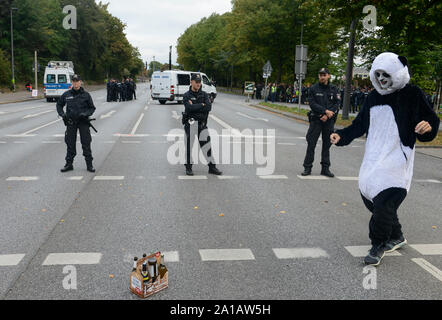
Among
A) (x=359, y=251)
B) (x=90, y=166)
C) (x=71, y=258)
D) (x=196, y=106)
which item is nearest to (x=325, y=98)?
(x=196, y=106)

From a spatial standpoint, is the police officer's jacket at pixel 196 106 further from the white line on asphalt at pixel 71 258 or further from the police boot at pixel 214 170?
the white line on asphalt at pixel 71 258

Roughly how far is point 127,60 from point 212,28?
2700cm

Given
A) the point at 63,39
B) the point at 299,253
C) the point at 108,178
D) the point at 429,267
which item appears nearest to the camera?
the point at 429,267

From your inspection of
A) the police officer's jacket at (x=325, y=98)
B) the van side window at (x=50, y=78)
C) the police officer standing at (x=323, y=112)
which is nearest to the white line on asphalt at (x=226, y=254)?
the police officer standing at (x=323, y=112)

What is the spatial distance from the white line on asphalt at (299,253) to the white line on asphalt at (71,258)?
1722mm

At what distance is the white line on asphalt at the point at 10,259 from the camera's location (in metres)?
4.05

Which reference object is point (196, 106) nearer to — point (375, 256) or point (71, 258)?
point (71, 258)

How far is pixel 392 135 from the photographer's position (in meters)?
4.12

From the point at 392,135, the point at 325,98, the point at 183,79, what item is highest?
the point at 183,79

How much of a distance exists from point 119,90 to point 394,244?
3316cm

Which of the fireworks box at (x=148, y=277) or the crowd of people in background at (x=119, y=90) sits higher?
the crowd of people in background at (x=119, y=90)

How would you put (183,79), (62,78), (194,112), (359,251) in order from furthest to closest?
(62,78), (183,79), (194,112), (359,251)

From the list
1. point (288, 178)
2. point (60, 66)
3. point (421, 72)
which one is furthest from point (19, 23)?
point (288, 178)
